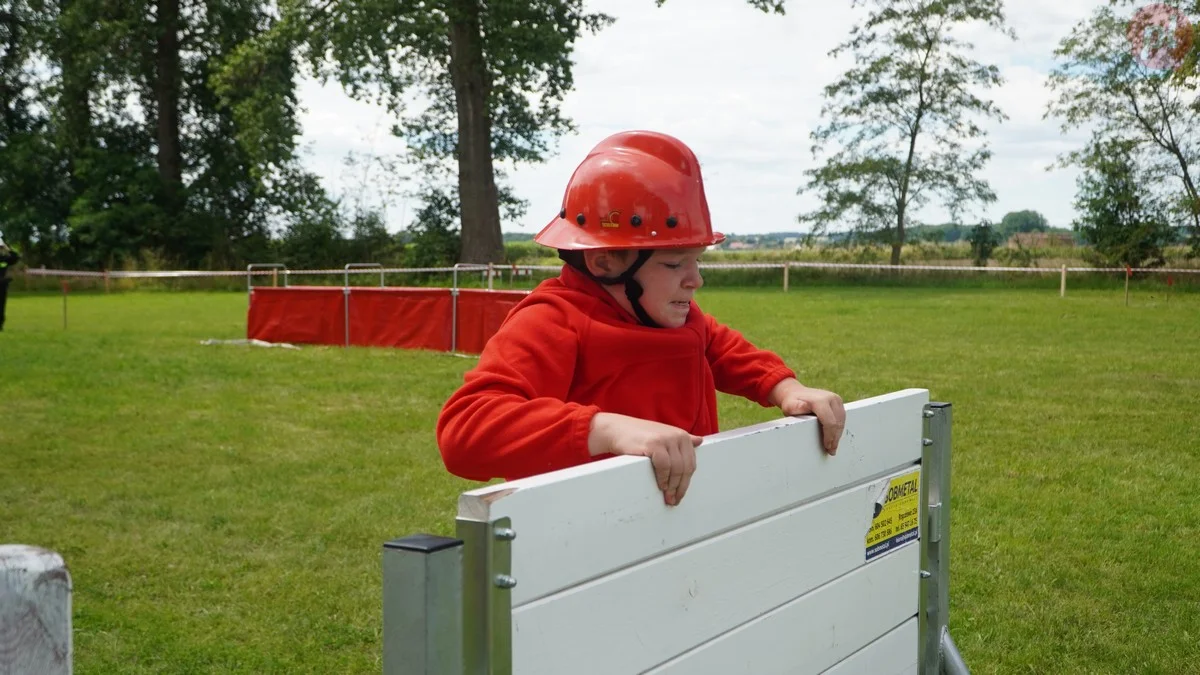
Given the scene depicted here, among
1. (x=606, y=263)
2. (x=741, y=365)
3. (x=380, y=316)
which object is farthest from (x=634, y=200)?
(x=380, y=316)

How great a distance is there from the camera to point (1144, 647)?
4.80 m

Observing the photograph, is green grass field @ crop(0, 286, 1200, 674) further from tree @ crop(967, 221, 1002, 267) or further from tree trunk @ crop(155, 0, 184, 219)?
tree trunk @ crop(155, 0, 184, 219)

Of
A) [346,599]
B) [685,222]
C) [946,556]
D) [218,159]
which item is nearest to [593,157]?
[685,222]

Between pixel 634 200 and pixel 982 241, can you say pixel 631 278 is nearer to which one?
pixel 634 200

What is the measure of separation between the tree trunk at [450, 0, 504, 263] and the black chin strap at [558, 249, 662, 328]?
30455 millimetres

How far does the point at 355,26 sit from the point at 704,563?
103 ft

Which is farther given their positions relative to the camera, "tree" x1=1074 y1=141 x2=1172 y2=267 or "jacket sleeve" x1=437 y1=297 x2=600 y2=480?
"tree" x1=1074 y1=141 x2=1172 y2=267

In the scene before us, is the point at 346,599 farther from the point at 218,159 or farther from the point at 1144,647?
the point at 218,159

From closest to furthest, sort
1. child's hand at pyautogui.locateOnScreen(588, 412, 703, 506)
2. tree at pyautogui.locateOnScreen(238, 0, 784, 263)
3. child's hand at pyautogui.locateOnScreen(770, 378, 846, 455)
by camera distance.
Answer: child's hand at pyautogui.locateOnScreen(588, 412, 703, 506) → child's hand at pyautogui.locateOnScreen(770, 378, 846, 455) → tree at pyautogui.locateOnScreen(238, 0, 784, 263)

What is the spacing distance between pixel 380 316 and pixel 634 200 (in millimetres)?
14943

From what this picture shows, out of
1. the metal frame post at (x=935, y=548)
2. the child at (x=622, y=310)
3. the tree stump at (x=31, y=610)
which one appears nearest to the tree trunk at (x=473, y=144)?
the metal frame post at (x=935, y=548)

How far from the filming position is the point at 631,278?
2598 millimetres

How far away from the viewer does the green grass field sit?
4898 mm

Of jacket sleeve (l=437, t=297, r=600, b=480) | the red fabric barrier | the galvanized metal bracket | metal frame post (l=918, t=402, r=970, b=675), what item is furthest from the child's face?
the red fabric barrier
